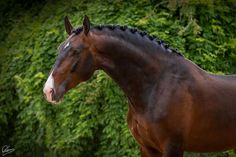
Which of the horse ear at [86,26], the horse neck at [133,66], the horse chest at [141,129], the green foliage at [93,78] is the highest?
the horse ear at [86,26]

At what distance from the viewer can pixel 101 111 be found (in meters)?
5.61

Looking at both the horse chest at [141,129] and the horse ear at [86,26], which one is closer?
the horse ear at [86,26]

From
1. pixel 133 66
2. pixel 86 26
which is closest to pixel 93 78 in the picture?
pixel 133 66

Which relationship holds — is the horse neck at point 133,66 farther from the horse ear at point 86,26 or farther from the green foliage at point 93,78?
the green foliage at point 93,78

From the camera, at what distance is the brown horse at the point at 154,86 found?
3.24 m

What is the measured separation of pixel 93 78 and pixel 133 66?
2.49m

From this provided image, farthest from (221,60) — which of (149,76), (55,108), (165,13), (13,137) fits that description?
(13,137)

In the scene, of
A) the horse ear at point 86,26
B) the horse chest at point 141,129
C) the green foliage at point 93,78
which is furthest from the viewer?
the green foliage at point 93,78

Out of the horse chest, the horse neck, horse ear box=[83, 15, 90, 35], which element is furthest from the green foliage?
horse ear box=[83, 15, 90, 35]

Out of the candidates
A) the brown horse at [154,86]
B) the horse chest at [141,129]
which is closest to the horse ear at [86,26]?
the brown horse at [154,86]

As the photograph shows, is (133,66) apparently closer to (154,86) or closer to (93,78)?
(154,86)

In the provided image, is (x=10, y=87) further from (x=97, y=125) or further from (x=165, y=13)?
(x=165, y=13)

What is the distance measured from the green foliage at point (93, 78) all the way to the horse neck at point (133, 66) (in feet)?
6.63

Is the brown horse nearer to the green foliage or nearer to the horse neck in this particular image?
the horse neck
